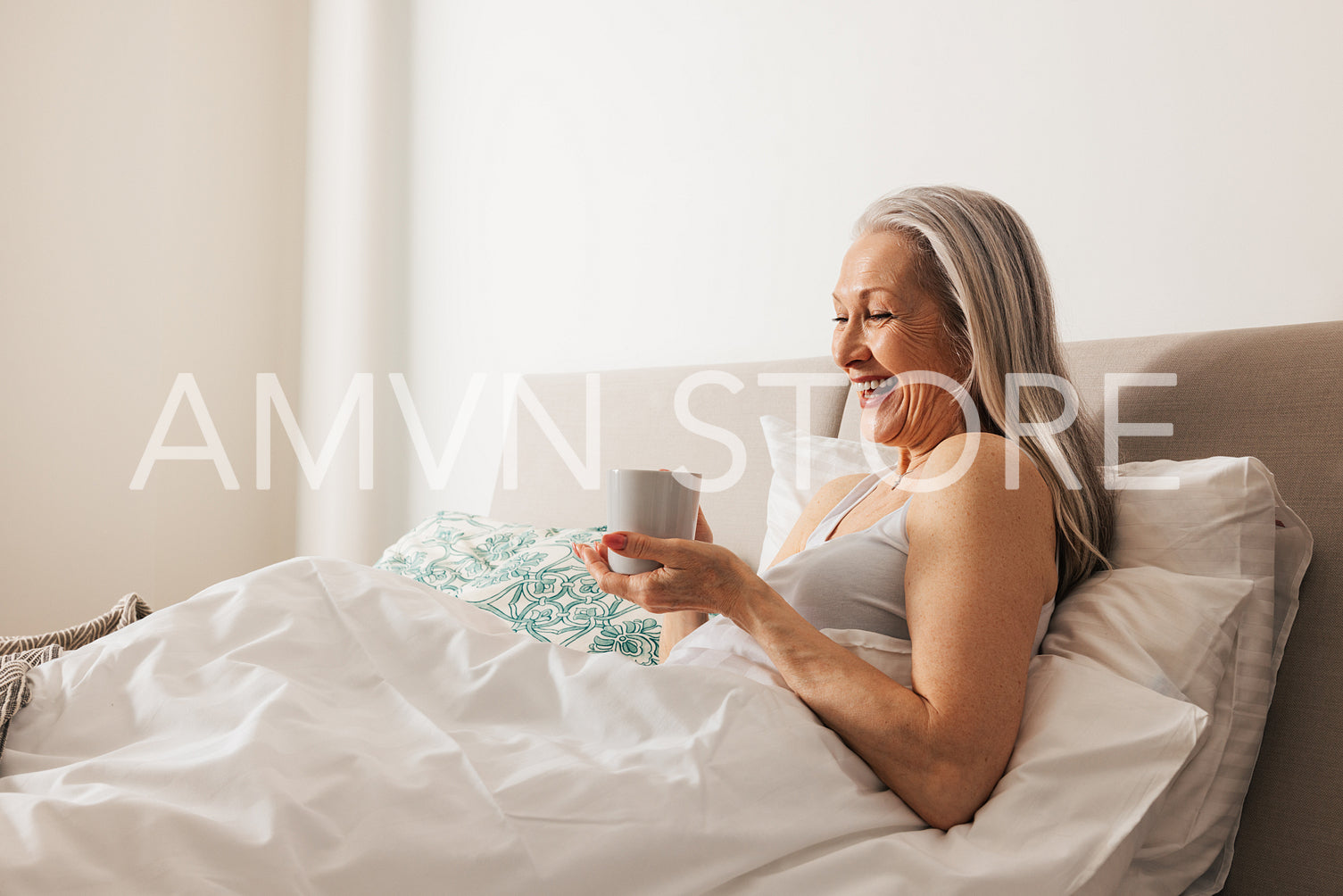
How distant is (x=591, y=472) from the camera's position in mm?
2016

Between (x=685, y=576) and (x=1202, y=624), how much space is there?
21.5 inches

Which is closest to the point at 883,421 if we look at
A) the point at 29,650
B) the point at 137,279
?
the point at 29,650

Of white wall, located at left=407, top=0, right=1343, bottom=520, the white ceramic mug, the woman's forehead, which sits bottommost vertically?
the white ceramic mug

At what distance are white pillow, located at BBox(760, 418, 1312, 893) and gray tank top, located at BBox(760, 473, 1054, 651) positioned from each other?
3.3 inches

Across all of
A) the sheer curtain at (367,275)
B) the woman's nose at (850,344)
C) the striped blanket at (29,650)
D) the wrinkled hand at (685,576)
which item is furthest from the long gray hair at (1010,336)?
the sheer curtain at (367,275)

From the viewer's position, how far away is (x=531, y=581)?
155cm

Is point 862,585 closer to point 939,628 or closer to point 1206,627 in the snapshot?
point 939,628

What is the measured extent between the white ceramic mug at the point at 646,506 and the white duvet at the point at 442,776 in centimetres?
12

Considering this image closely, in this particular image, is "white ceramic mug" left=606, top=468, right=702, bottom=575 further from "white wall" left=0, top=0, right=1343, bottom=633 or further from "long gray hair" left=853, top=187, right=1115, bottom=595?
"white wall" left=0, top=0, right=1343, bottom=633

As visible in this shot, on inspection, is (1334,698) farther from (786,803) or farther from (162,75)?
(162,75)

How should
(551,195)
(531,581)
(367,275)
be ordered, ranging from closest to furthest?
(531,581), (551,195), (367,275)

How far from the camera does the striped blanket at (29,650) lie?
2.55 ft

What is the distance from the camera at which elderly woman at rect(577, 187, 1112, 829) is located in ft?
2.78

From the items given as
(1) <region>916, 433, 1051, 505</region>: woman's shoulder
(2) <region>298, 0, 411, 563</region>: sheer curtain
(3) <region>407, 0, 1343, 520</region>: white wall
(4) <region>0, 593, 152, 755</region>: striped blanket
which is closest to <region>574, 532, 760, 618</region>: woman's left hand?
(1) <region>916, 433, 1051, 505</region>: woman's shoulder
